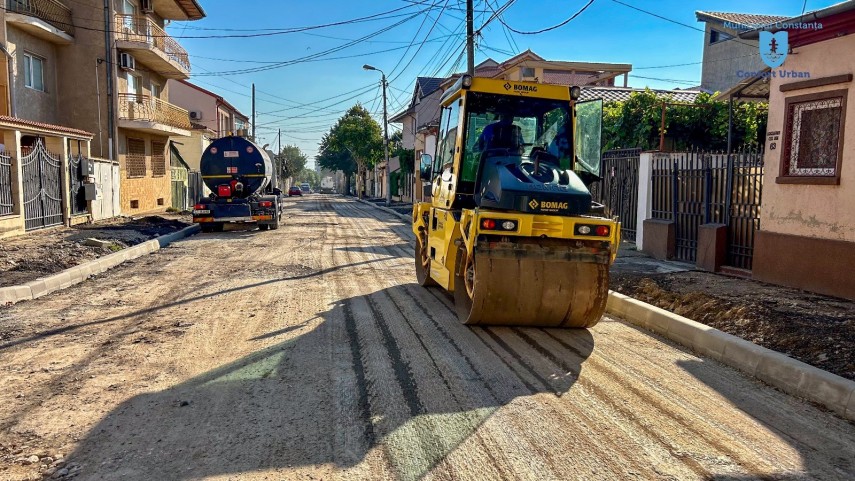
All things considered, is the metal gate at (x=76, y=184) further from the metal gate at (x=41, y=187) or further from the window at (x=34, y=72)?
the window at (x=34, y=72)

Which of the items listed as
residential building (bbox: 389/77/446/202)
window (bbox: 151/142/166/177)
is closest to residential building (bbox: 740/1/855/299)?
window (bbox: 151/142/166/177)

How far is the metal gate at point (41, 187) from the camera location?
14.4 metres

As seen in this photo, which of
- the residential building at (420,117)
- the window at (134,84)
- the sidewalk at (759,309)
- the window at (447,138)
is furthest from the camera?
the residential building at (420,117)

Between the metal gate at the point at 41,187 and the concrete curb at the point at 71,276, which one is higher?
the metal gate at the point at 41,187

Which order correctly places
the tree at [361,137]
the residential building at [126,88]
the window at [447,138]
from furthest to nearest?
the tree at [361,137]
the residential building at [126,88]
the window at [447,138]

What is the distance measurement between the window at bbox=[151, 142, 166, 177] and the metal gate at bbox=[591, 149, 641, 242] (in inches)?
846

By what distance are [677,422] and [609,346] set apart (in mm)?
2005

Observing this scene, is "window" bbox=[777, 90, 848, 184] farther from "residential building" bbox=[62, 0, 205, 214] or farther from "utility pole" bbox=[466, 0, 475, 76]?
"residential building" bbox=[62, 0, 205, 214]

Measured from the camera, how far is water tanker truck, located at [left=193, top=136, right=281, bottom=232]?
18078 millimetres

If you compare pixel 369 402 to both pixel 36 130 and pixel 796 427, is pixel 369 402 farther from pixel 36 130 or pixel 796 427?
pixel 36 130

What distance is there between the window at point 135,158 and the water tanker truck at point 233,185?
Answer: 8.73m

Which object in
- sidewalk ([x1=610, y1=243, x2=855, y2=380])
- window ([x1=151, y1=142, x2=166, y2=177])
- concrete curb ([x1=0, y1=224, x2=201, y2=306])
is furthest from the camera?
window ([x1=151, y1=142, x2=166, y2=177])

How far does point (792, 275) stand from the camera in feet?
28.8

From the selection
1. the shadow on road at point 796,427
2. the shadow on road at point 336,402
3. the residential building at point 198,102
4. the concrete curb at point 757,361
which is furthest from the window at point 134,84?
the shadow on road at point 796,427
